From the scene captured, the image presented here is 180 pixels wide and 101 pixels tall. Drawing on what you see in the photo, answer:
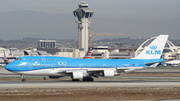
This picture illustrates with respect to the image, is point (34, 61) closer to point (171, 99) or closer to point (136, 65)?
point (136, 65)

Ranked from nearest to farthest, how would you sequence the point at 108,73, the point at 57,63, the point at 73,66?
the point at 57,63
the point at 108,73
the point at 73,66

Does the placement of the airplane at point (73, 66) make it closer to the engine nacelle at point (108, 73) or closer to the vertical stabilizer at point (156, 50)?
the engine nacelle at point (108, 73)

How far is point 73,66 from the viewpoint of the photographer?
47750 millimetres

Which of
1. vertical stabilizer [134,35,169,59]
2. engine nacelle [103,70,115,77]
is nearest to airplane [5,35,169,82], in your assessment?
engine nacelle [103,70,115,77]

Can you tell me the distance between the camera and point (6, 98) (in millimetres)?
28812

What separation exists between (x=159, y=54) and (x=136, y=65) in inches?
232

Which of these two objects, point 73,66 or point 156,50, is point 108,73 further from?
point 156,50

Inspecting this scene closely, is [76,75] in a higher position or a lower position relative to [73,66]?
lower

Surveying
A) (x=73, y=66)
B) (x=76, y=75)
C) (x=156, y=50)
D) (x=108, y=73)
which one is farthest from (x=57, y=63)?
(x=156, y=50)

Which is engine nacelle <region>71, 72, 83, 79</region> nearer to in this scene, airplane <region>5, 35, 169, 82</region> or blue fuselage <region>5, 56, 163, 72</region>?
airplane <region>5, 35, 169, 82</region>

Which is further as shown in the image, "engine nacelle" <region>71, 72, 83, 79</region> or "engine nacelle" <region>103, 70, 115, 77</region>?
"engine nacelle" <region>103, 70, 115, 77</region>

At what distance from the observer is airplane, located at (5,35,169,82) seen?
45.6 metres

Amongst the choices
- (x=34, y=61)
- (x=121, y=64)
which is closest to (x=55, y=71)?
(x=34, y=61)

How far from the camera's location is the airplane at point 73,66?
45.6 m
